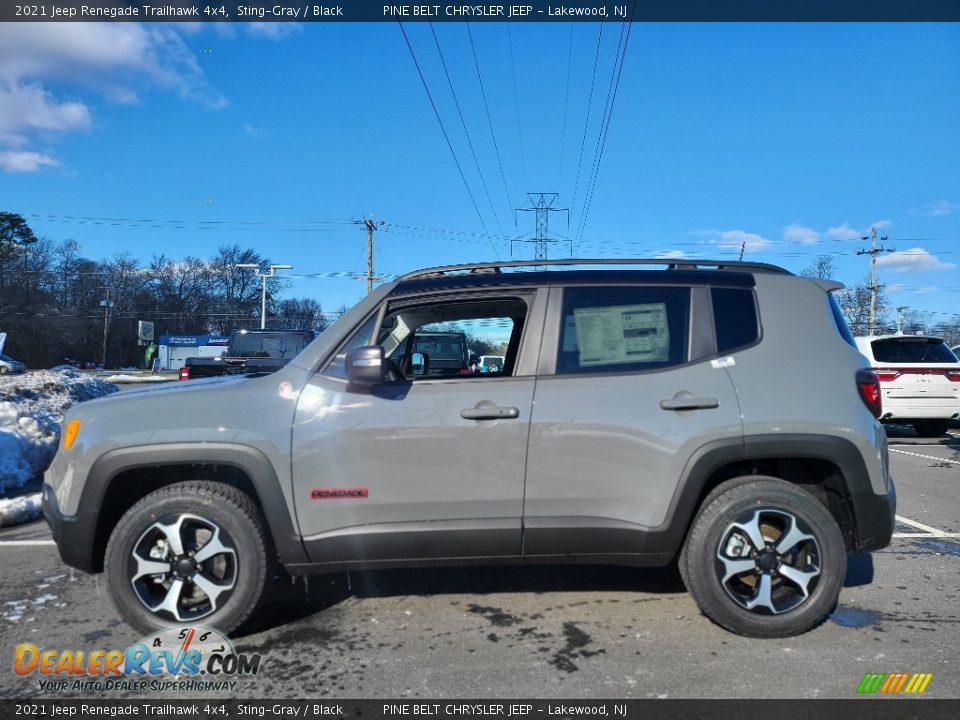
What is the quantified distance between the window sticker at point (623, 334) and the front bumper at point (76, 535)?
107 inches

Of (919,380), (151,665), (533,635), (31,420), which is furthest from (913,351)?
(31,420)

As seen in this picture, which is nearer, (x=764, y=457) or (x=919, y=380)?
(x=764, y=457)

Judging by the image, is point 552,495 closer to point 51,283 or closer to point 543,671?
point 543,671

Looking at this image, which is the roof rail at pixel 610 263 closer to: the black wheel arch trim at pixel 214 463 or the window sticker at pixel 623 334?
the window sticker at pixel 623 334

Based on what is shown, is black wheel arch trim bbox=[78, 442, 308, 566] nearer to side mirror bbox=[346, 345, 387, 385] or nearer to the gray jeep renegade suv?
the gray jeep renegade suv

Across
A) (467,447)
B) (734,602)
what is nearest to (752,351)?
(734,602)

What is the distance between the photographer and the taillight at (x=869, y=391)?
3365mm

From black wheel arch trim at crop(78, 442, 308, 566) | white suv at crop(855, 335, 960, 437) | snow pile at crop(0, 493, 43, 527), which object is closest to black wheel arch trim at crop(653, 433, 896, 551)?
black wheel arch trim at crop(78, 442, 308, 566)

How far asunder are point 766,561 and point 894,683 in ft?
2.36

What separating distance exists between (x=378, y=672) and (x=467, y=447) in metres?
1.16

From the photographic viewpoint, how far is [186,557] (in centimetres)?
325

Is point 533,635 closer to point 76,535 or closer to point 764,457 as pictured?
point 764,457

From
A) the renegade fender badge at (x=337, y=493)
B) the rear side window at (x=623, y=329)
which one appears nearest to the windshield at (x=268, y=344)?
the renegade fender badge at (x=337, y=493)
